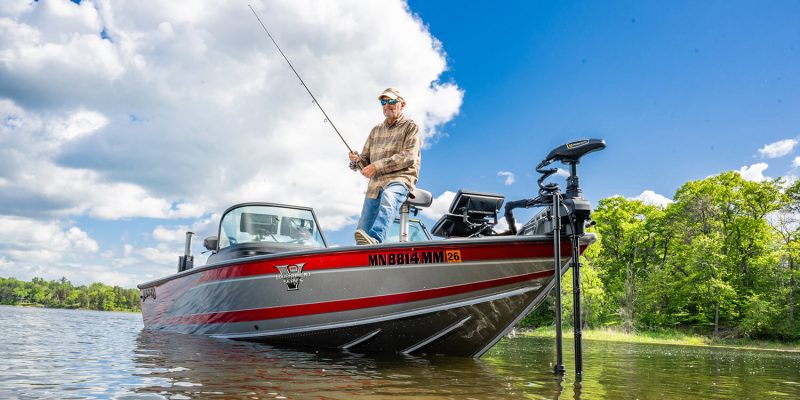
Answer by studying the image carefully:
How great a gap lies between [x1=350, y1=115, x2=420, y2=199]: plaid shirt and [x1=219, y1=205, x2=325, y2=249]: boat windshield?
1684 millimetres

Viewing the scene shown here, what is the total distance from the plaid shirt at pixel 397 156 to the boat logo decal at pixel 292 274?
1.15m

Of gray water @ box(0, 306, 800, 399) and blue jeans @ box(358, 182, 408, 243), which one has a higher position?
blue jeans @ box(358, 182, 408, 243)

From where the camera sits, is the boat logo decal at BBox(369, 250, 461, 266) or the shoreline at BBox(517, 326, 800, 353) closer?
the boat logo decal at BBox(369, 250, 461, 266)

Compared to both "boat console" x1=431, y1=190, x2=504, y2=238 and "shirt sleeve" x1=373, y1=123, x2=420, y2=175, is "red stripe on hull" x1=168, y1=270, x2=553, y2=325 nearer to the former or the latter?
"boat console" x1=431, y1=190, x2=504, y2=238

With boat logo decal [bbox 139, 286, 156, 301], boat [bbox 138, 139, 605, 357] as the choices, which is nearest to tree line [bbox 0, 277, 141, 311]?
boat logo decal [bbox 139, 286, 156, 301]

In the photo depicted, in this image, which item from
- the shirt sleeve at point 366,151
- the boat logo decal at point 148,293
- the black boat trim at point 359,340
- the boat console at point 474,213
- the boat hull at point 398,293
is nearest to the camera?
the boat hull at point 398,293

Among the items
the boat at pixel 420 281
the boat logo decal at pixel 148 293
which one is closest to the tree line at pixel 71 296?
the boat logo decal at pixel 148 293

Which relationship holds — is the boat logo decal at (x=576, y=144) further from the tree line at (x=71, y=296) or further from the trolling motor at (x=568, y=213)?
the tree line at (x=71, y=296)

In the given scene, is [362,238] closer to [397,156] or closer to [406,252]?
[406,252]

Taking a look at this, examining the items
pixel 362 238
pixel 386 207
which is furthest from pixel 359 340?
pixel 386 207

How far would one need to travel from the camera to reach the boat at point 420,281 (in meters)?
4.76

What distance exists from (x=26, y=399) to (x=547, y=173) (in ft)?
13.9

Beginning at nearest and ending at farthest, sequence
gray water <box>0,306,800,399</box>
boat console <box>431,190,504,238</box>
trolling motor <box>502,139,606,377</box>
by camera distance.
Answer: gray water <box>0,306,800,399</box> < trolling motor <box>502,139,606,377</box> < boat console <box>431,190,504,238</box>

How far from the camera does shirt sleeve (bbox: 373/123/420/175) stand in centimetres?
561
